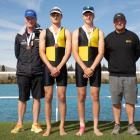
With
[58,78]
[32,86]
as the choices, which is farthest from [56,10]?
[32,86]

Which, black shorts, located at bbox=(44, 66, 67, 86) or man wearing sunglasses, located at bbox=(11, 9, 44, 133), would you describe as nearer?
black shorts, located at bbox=(44, 66, 67, 86)

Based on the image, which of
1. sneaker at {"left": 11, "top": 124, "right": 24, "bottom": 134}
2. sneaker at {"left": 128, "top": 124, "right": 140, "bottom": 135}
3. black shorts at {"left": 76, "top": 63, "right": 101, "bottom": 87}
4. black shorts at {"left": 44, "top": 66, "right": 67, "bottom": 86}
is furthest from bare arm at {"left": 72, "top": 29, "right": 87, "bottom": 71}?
sneaker at {"left": 11, "top": 124, "right": 24, "bottom": 134}

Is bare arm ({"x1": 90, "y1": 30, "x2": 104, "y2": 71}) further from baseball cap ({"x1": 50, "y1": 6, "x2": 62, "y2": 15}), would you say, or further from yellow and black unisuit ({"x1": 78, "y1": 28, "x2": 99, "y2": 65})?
baseball cap ({"x1": 50, "y1": 6, "x2": 62, "y2": 15})

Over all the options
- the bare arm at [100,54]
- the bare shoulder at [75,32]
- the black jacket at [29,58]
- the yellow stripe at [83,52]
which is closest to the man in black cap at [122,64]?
→ the bare arm at [100,54]

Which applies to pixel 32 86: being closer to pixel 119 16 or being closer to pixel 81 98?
pixel 81 98

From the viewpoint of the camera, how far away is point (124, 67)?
5.73 meters

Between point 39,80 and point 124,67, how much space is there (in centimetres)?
128

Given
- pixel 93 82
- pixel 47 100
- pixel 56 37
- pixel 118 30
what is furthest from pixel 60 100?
pixel 118 30

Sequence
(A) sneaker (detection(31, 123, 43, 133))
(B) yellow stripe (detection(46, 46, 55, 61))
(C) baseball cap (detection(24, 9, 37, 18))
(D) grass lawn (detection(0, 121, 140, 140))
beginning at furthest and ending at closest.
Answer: (A) sneaker (detection(31, 123, 43, 133)), (C) baseball cap (detection(24, 9, 37, 18)), (B) yellow stripe (detection(46, 46, 55, 61)), (D) grass lawn (detection(0, 121, 140, 140))

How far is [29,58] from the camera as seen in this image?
5918mm

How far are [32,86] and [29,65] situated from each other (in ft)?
1.10

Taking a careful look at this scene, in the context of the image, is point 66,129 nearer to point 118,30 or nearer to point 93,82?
point 93,82

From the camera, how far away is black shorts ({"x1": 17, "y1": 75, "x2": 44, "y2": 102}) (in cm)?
597

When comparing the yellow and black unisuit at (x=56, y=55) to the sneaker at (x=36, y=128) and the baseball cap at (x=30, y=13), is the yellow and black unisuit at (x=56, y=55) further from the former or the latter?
the sneaker at (x=36, y=128)
